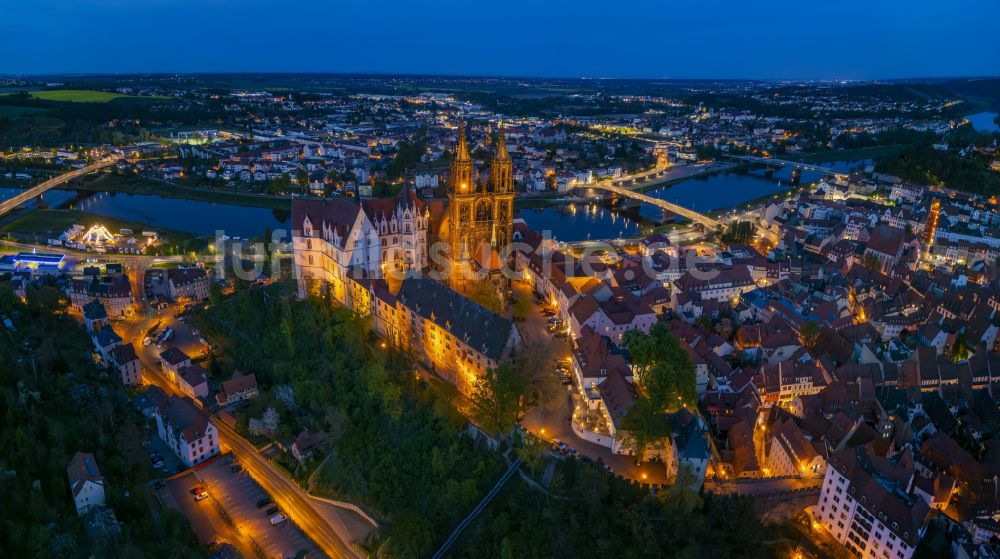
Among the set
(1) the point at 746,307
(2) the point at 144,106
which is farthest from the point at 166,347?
(2) the point at 144,106

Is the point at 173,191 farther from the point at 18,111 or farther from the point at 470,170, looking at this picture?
the point at 18,111

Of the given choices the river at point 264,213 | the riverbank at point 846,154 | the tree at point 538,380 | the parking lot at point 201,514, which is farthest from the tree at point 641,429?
the riverbank at point 846,154

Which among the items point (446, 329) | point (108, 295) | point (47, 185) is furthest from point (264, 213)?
point (446, 329)

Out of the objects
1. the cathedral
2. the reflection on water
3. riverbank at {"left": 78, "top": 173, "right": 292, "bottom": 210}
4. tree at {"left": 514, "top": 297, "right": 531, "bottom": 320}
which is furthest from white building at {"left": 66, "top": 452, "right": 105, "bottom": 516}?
riverbank at {"left": 78, "top": 173, "right": 292, "bottom": 210}

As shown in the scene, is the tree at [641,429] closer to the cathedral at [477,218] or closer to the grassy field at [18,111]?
the cathedral at [477,218]

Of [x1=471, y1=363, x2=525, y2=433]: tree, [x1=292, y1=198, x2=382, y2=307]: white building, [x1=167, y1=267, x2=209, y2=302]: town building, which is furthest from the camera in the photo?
[x1=167, y1=267, x2=209, y2=302]: town building

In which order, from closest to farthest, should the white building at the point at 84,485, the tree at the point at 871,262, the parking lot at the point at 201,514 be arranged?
the white building at the point at 84,485 < the parking lot at the point at 201,514 < the tree at the point at 871,262

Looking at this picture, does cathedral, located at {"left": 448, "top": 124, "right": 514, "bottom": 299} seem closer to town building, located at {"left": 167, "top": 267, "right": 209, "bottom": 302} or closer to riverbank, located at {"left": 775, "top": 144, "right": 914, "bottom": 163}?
town building, located at {"left": 167, "top": 267, "right": 209, "bottom": 302}
